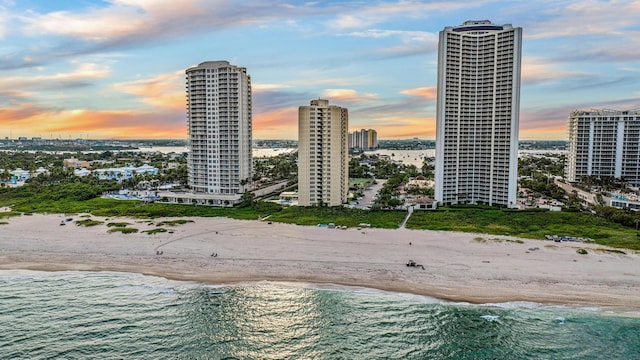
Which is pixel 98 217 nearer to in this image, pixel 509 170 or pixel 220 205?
pixel 220 205

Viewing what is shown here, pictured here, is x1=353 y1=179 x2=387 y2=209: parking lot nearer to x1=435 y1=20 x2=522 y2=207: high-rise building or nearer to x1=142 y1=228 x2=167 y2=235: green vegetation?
x1=435 y1=20 x2=522 y2=207: high-rise building

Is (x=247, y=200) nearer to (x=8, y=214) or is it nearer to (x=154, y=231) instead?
(x=154, y=231)

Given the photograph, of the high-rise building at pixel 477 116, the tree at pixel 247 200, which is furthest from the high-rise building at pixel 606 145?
the tree at pixel 247 200

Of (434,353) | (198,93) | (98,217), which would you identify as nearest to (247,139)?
(198,93)

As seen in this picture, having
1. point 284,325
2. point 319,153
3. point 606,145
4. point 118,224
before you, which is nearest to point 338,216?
point 319,153

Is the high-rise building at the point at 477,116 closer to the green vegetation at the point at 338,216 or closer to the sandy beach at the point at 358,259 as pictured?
the green vegetation at the point at 338,216

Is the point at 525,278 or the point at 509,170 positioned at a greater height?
the point at 509,170

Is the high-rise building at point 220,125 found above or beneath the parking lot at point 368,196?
above
